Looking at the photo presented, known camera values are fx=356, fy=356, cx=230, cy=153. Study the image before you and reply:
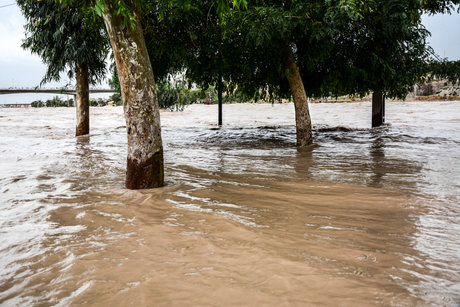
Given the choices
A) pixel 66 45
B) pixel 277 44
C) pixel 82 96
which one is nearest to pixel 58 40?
pixel 66 45

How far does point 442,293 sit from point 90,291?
2189 millimetres

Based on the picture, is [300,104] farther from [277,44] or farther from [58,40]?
[58,40]

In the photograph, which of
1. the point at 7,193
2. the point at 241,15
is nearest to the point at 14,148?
the point at 7,193

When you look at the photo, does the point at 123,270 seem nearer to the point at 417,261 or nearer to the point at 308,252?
the point at 308,252

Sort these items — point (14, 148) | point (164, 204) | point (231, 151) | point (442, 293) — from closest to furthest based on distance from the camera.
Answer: point (442, 293)
point (164, 204)
point (231, 151)
point (14, 148)

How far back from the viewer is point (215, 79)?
11055mm

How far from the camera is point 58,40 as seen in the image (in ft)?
39.5

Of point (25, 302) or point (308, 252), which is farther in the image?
point (308, 252)

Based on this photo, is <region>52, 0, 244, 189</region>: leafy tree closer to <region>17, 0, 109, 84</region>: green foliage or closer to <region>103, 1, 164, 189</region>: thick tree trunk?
<region>103, 1, 164, 189</region>: thick tree trunk

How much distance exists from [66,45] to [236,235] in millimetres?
11328

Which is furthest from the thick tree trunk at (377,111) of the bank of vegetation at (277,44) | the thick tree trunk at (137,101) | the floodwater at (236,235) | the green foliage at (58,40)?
the thick tree trunk at (137,101)

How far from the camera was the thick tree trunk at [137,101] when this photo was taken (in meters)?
4.78

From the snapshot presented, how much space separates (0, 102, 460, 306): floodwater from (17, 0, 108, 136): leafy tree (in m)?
6.33

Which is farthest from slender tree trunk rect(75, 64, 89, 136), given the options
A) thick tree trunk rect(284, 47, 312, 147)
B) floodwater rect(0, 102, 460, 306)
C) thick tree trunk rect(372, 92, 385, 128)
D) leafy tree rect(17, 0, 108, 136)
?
thick tree trunk rect(372, 92, 385, 128)
